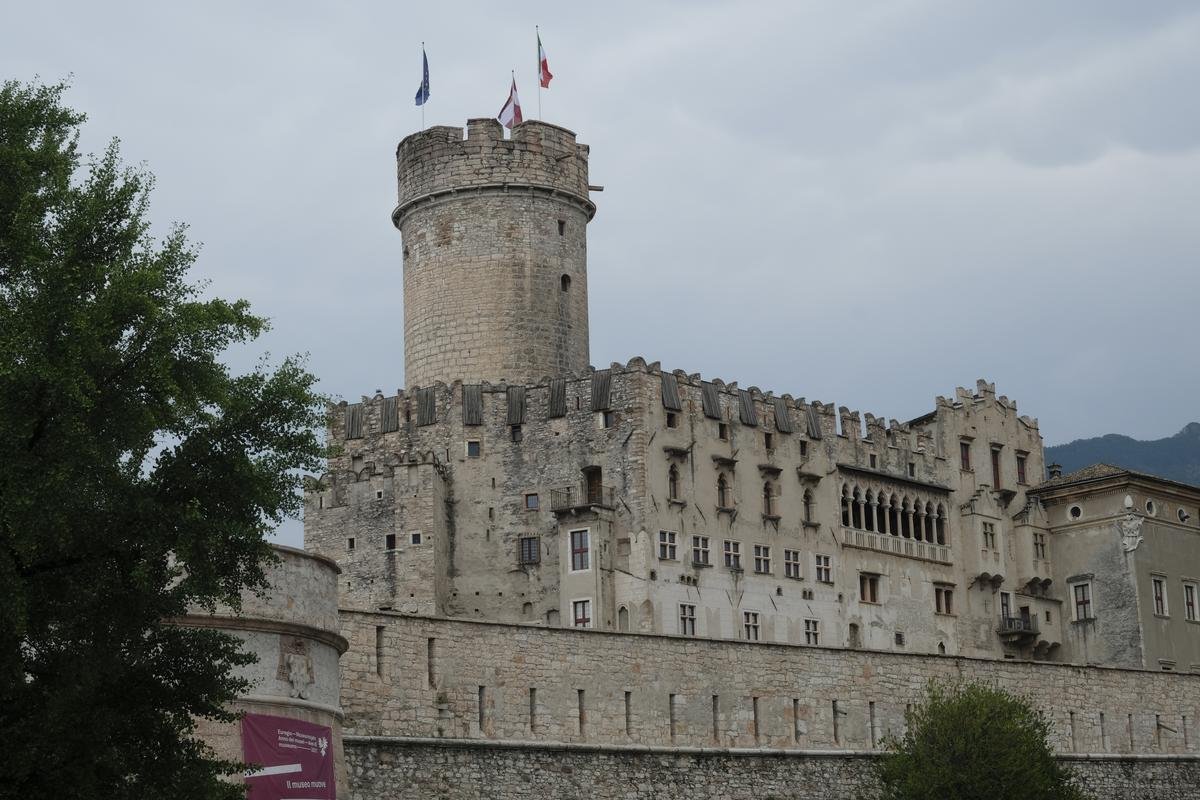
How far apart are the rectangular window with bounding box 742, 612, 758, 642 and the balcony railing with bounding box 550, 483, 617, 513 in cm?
590

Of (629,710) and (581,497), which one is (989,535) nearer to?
(581,497)

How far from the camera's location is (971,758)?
49.7m

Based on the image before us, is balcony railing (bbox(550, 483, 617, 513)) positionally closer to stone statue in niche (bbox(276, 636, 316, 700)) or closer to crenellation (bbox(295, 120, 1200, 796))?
crenellation (bbox(295, 120, 1200, 796))

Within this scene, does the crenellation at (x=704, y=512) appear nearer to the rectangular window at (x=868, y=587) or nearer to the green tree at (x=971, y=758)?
the rectangular window at (x=868, y=587)

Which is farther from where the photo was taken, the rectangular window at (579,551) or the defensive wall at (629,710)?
the rectangular window at (579,551)

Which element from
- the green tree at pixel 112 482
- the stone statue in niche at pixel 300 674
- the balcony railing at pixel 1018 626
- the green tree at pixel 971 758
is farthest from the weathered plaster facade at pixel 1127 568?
the green tree at pixel 112 482

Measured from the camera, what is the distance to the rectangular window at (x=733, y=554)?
221ft

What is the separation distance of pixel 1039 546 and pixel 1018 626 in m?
4.02

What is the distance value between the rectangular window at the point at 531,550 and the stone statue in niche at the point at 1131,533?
2368 cm

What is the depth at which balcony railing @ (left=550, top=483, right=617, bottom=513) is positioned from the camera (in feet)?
216

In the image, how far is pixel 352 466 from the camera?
69500 millimetres

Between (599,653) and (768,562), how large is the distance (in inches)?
910

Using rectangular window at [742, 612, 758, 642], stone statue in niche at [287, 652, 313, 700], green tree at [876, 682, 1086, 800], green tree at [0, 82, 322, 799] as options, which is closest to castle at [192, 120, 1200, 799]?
rectangular window at [742, 612, 758, 642]

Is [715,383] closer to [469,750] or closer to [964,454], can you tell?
[964,454]
